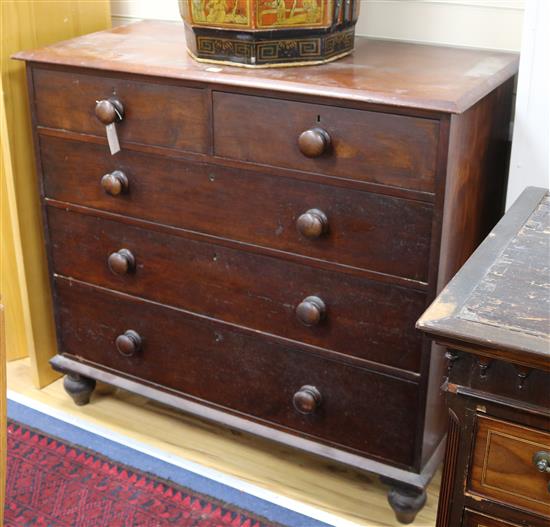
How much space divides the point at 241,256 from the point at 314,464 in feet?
2.02

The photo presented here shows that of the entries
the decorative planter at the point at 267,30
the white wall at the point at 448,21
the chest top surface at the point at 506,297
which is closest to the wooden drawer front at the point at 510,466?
the chest top surface at the point at 506,297

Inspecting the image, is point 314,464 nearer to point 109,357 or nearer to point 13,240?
point 109,357

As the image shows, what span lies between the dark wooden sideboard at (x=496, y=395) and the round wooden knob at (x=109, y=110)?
0.94m

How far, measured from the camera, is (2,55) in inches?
85.6

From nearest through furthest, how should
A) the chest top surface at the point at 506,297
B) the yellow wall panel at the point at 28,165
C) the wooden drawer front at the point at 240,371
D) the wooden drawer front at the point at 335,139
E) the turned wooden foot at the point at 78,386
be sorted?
the chest top surface at the point at 506,297 → the wooden drawer front at the point at 335,139 → the wooden drawer front at the point at 240,371 → the yellow wall panel at the point at 28,165 → the turned wooden foot at the point at 78,386

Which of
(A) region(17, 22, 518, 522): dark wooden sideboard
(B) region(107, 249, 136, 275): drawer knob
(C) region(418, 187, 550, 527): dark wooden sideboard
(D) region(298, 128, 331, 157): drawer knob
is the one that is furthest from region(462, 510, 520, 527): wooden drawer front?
(B) region(107, 249, 136, 275): drawer knob

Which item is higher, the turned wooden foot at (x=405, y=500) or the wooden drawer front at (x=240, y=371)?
the wooden drawer front at (x=240, y=371)

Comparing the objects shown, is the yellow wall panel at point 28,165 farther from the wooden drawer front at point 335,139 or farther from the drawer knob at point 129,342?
the wooden drawer front at point 335,139

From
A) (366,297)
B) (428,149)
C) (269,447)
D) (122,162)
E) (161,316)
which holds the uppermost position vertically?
(428,149)

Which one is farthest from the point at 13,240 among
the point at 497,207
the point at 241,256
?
the point at 497,207

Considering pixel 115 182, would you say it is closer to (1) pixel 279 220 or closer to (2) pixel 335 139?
(1) pixel 279 220

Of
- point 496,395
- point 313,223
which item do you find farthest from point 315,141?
point 496,395

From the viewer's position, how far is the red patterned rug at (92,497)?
6.66 ft

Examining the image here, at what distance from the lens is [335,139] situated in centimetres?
172
